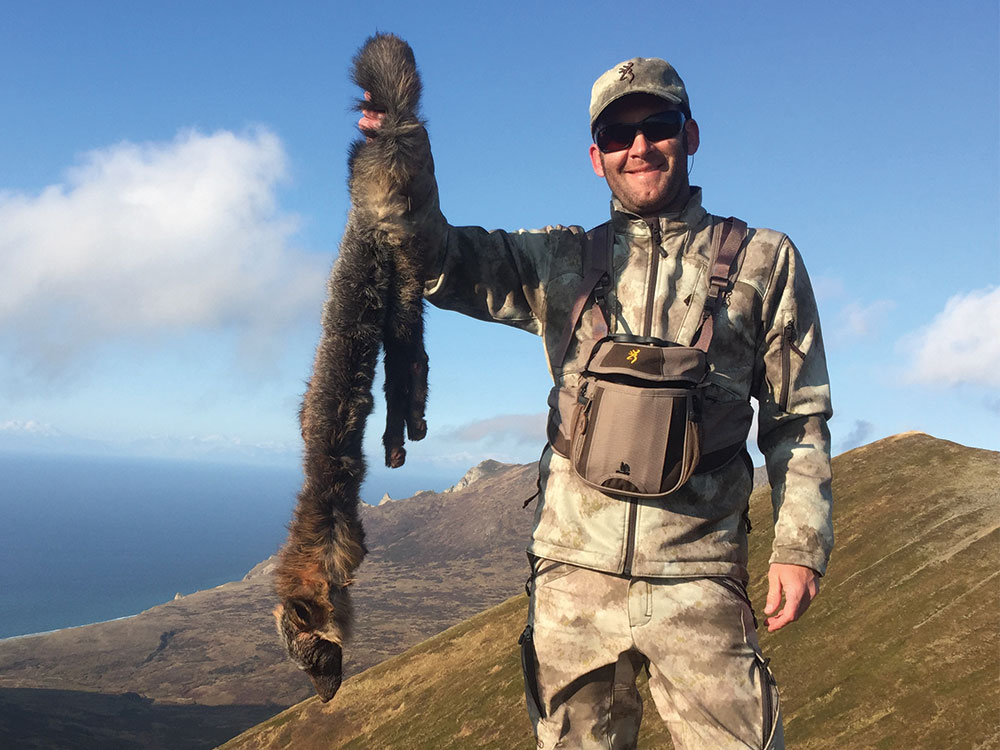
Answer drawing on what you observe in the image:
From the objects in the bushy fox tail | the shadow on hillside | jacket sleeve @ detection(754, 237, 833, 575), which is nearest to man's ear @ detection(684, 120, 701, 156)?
jacket sleeve @ detection(754, 237, 833, 575)

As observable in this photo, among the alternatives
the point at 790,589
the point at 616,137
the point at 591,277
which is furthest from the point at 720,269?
the point at 790,589

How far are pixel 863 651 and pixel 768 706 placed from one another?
15.4 meters

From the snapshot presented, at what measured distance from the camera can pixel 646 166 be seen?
15.6 ft

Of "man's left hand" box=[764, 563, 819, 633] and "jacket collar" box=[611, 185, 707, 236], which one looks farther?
"jacket collar" box=[611, 185, 707, 236]

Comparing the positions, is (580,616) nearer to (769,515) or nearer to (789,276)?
(789,276)

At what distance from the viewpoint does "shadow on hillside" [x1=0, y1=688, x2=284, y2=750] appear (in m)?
80.7

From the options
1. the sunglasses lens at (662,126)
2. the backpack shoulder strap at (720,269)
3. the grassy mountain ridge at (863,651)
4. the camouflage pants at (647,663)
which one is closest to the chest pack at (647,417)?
the backpack shoulder strap at (720,269)

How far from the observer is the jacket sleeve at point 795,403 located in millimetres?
4516

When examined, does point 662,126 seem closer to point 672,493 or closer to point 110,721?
point 672,493

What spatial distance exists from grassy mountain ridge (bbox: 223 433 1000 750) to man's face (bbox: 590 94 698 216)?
12869mm

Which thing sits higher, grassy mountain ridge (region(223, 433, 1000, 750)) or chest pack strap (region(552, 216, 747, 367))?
chest pack strap (region(552, 216, 747, 367))

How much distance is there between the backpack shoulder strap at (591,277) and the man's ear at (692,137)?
0.89 m

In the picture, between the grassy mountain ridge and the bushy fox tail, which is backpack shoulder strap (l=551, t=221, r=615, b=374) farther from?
the grassy mountain ridge

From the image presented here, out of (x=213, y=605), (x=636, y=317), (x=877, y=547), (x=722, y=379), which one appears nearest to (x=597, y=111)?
(x=636, y=317)
